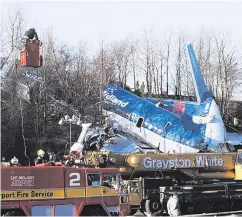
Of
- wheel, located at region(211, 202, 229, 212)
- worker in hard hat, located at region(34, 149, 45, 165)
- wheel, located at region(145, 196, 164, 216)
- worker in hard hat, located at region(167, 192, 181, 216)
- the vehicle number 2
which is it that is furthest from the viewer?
worker in hard hat, located at region(34, 149, 45, 165)

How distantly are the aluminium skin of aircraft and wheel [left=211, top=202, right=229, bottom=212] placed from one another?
655 inches

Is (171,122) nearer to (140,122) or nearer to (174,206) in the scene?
(140,122)

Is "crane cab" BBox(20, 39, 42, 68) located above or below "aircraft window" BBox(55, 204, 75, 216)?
above

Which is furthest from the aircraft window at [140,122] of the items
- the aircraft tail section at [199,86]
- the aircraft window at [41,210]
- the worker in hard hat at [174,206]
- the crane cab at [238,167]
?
the aircraft window at [41,210]

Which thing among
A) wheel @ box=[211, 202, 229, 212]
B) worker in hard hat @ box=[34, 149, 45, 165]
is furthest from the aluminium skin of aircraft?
wheel @ box=[211, 202, 229, 212]

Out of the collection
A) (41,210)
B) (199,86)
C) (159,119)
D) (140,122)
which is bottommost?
(41,210)

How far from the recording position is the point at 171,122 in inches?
1547

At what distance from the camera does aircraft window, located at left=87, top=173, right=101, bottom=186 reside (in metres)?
17.3

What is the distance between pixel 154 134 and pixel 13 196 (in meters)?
24.6

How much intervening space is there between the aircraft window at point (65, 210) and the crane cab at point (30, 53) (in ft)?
55.1

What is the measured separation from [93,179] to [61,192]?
4.47ft

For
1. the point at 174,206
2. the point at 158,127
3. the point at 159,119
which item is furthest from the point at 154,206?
the point at 159,119

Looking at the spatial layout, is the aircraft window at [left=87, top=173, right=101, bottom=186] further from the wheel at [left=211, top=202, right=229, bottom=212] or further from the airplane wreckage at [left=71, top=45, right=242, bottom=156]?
the airplane wreckage at [left=71, top=45, right=242, bottom=156]

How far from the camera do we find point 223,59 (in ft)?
179
